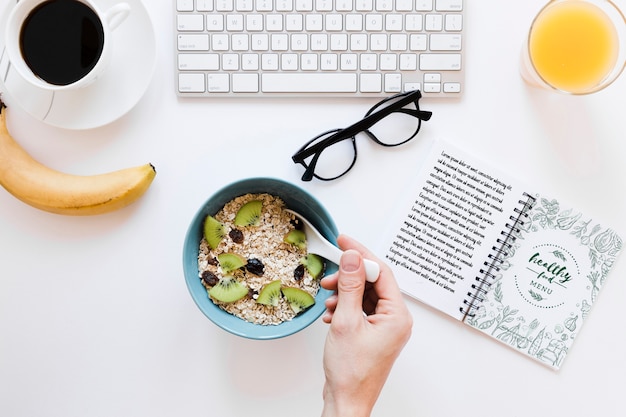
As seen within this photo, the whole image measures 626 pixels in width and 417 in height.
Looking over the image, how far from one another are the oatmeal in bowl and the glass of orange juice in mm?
428

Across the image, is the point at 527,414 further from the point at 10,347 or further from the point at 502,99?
the point at 10,347

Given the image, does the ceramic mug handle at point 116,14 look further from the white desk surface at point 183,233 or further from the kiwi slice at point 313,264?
the kiwi slice at point 313,264

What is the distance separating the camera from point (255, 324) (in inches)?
35.3

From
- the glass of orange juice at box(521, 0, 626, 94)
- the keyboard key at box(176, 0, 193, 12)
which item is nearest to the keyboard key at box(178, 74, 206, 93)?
the keyboard key at box(176, 0, 193, 12)

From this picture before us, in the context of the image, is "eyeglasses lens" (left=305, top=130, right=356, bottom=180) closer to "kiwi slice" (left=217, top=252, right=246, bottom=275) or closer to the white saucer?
"kiwi slice" (left=217, top=252, right=246, bottom=275)

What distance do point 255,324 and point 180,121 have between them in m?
0.35

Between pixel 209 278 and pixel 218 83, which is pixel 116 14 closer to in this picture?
pixel 218 83

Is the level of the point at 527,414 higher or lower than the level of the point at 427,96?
lower

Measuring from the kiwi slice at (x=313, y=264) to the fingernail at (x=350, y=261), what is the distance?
109mm

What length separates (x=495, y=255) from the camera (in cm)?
98

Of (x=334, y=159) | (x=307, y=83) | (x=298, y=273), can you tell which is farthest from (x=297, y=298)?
(x=307, y=83)

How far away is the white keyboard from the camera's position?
930 millimetres

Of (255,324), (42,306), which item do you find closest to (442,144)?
(255,324)

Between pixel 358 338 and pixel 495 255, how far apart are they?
0.32m
